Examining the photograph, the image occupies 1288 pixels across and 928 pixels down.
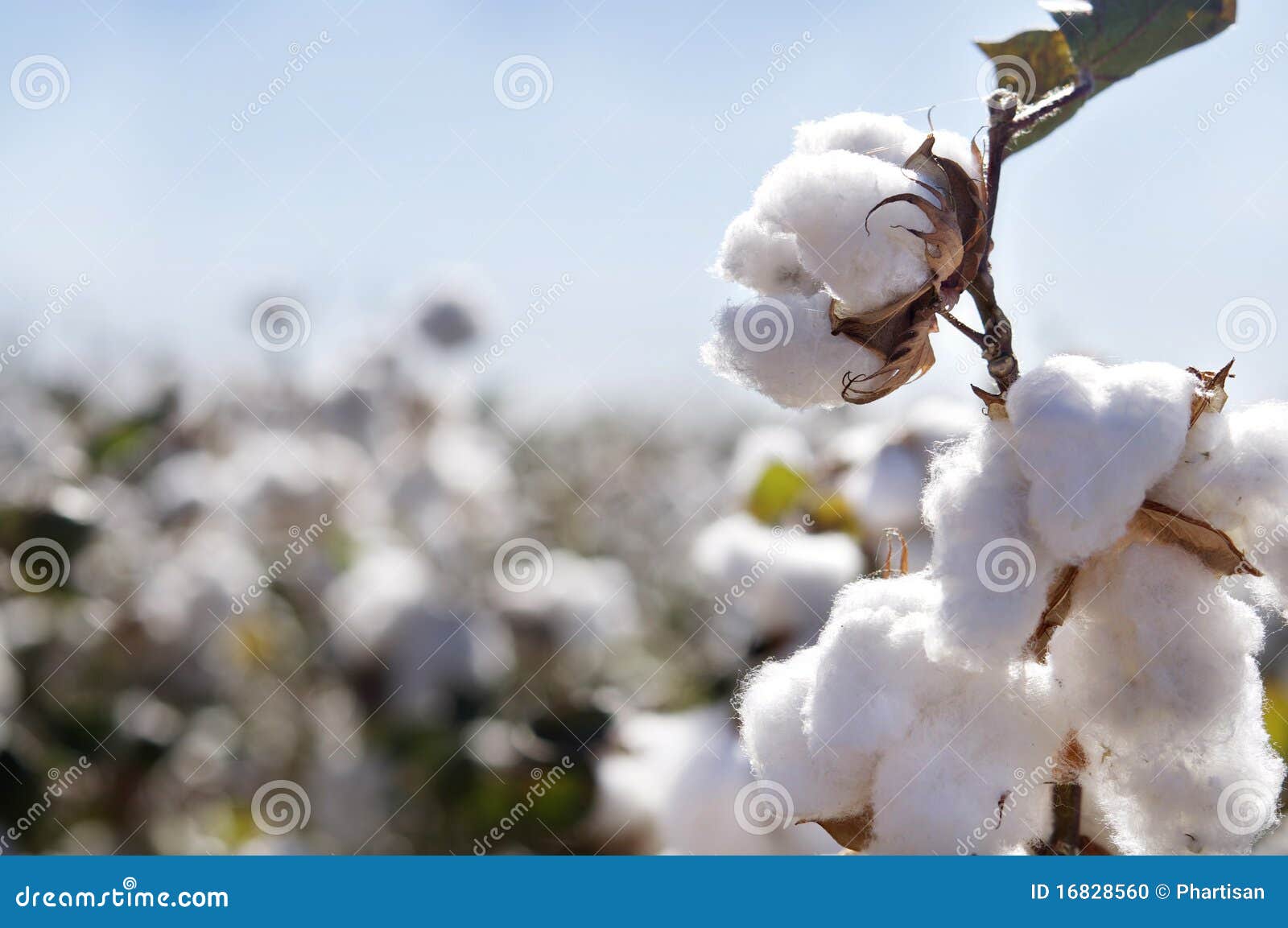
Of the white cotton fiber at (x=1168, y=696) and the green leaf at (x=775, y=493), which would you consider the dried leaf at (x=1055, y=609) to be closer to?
the white cotton fiber at (x=1168, y=696)

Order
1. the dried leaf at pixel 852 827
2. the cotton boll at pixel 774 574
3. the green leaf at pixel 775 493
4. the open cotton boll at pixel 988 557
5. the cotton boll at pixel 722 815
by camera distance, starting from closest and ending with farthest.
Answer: the open cotton boll at pixel 988 557
the dried leaf at pixel 852 827
the cotton boll at pixel 722 815
the cotton boll at pixel 774 574
the green leaf at pixel 775 493

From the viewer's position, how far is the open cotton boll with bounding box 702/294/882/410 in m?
0.71

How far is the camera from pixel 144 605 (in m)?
2.05

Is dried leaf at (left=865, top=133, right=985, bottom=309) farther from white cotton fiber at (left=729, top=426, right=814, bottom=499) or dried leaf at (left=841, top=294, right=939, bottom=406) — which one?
white cotton fiber at (left=729, top=426, right=814, bottom=499)

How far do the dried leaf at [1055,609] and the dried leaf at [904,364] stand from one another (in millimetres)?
166

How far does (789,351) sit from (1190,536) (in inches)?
11.3

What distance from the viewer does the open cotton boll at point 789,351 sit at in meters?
0.71

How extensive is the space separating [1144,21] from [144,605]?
1.99 m

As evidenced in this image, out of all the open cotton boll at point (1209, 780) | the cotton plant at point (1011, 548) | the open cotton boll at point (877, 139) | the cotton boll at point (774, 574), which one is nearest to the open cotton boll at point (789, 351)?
the cotton plant at point (1011, 548)

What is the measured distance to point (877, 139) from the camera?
711mm

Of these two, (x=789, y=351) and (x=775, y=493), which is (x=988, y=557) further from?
(x=775, y=493)

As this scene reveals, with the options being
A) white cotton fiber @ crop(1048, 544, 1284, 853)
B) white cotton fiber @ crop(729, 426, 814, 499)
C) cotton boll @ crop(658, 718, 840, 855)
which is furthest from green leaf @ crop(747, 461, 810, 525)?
white cotton fiber @ crop(1048, 544, 1284, 853)

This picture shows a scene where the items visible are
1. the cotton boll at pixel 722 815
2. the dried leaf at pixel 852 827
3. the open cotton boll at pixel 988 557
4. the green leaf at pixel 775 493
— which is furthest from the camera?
the green leaf at pixel 775 493

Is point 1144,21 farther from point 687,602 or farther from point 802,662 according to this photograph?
point 687,602
